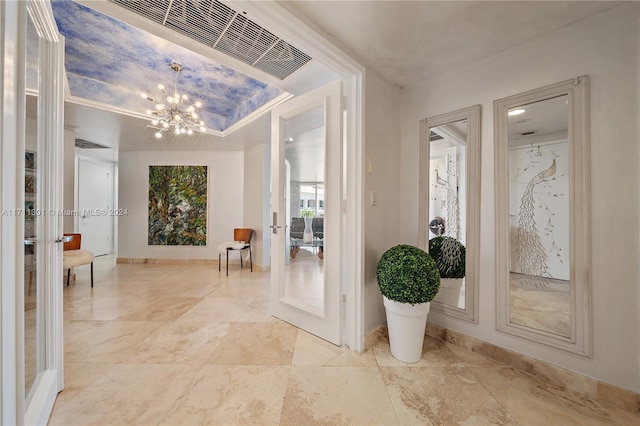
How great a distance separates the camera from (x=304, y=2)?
4.72ft

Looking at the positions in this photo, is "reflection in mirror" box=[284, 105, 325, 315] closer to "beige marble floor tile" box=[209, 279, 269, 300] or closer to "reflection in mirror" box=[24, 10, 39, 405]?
"beige marble floor tile" box=[209, 279, 269, 300]

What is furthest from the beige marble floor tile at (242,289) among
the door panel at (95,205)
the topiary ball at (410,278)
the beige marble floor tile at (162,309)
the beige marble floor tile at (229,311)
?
the door panel at (95,205)

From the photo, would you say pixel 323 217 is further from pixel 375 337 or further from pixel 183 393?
pixel 183 393

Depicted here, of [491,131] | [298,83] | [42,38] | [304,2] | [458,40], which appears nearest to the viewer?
[42,38]

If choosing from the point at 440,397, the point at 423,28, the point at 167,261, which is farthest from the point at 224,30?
the point at 167,261

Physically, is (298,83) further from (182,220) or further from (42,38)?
(182,220)

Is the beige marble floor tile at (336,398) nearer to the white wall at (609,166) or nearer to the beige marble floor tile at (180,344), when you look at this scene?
the beige marble floor tile at (180,344)

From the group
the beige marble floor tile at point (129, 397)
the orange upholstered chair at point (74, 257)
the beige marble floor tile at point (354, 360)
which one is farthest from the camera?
the orange upholstered chair at point (74, 257)

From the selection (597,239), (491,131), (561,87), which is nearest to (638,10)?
(561,87)

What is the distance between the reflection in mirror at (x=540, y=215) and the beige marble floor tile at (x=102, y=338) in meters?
3.12

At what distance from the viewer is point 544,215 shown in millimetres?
1717

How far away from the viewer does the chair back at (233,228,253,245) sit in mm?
4871

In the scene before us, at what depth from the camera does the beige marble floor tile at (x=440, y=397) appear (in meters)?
1.32

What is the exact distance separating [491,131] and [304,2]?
168 centimetres
